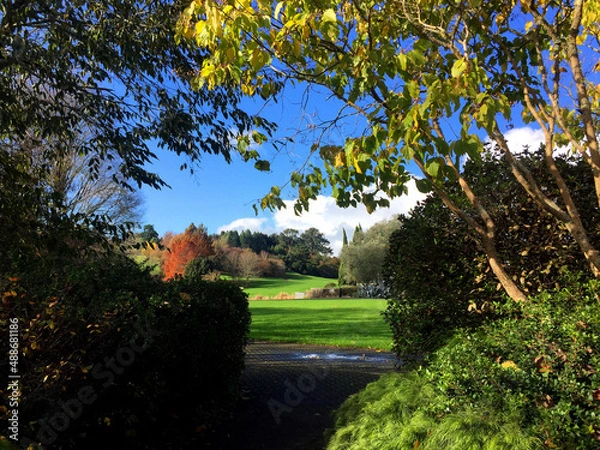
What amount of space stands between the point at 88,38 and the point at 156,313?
4.05m

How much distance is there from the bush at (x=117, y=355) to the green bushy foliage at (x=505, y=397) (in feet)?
5.51

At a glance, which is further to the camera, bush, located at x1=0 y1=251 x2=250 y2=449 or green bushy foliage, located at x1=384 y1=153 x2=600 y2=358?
green bushy foliage, located at x1=384 y1=153 x2=600 y2=358

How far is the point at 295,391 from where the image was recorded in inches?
264

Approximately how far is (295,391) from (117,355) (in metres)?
3.62

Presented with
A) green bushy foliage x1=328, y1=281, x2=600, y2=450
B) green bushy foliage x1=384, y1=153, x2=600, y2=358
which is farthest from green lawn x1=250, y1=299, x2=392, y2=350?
green bushy foliage x1=328, y1=281, x2=600, y2=450

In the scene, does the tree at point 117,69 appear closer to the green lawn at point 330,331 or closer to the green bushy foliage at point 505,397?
the green bushy foliage at point 505,397

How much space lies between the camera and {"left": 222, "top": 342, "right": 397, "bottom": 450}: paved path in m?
4.73

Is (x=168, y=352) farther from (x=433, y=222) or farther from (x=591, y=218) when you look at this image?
(x=591, y=218)

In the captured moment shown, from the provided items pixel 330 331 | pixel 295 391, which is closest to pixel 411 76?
pixel 295 391

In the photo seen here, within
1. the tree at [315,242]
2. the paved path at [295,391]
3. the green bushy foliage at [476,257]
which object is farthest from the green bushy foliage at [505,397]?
the tree at [315,242]

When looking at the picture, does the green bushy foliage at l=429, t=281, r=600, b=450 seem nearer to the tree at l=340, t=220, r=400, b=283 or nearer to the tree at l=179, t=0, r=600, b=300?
the tree at l=179, t=0, r=600, b=300

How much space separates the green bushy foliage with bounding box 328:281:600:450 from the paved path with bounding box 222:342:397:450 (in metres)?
1.20

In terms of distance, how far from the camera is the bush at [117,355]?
10.7 feet

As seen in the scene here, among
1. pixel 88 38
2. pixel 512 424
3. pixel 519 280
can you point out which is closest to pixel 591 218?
pixel 519 280
